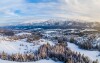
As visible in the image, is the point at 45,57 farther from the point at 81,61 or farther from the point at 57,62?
the point at 81,61

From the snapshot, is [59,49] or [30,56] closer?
[30,56]

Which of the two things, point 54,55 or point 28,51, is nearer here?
point 54,55

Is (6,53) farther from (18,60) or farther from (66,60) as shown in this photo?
(66,60)

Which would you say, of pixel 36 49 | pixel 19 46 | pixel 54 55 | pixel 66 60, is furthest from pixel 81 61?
pixel 19 46

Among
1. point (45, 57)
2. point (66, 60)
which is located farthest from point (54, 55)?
point (66, 60)

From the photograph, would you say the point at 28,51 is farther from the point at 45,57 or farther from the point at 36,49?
the point at 45,57

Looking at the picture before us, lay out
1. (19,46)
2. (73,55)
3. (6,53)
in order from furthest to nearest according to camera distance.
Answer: (19,46) → (6,53) → (73,55)

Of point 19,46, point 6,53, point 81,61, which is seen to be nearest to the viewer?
point 81,61

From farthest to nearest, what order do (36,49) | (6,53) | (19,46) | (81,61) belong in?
(19,46) → (36,49) → (6,53) → (81,61)

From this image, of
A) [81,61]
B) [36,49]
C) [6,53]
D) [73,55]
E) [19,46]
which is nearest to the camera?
[81,61]
